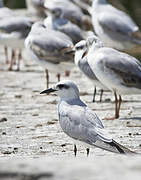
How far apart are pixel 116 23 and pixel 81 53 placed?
11.4ft

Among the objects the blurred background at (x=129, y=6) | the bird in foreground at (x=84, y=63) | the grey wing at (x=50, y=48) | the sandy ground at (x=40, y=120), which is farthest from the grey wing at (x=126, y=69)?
the blurred background at (x=129, y=6)

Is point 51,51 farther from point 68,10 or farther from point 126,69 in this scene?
point 68,10

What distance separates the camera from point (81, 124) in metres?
5.82

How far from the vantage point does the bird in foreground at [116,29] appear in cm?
1259

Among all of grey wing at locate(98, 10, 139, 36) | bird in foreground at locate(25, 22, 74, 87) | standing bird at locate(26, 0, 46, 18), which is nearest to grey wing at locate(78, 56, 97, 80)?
bird in foreground at locate(25, 22, 74, 87)

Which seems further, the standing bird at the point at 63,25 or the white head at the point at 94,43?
the standing bird at the point at 63,25

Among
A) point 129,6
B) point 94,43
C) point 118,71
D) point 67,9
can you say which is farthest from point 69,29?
point 129,6

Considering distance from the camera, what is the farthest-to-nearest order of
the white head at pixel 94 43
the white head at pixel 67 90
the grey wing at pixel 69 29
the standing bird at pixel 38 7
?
1. the standing bird at pixel 38 7
2. the grey wing at pixel 69 29
3. the white head at pixel 94 43
4. the white head at pixel 67 90

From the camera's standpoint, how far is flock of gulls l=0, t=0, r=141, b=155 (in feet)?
19.3

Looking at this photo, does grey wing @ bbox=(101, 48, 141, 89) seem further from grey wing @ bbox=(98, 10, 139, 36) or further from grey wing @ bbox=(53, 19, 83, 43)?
grey wing @ bbox=(98, 10, 139, 36)

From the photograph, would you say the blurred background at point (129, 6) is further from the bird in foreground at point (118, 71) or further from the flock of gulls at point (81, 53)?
the bird in foreground at point (118, 71)

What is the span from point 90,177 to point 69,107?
2873mm

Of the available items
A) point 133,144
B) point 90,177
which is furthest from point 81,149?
point 90,177

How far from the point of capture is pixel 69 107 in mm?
6133
